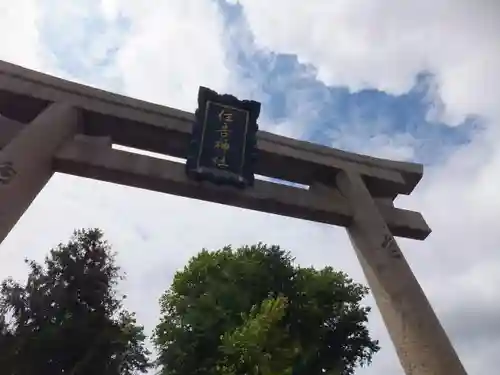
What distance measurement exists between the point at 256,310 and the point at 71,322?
4.29 metres

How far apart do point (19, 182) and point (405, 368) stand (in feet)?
12.6

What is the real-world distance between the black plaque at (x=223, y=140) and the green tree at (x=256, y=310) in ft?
20.3

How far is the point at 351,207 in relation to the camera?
5.50 metres

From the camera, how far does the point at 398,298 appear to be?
4.55 meters

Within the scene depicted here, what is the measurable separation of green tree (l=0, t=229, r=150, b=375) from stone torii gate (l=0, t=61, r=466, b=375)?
696 cm

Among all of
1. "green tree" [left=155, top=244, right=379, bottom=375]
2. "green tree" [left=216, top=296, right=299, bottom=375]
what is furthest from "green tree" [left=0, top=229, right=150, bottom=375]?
"green tree" [left=216, top=296, right=299, bottom=375]

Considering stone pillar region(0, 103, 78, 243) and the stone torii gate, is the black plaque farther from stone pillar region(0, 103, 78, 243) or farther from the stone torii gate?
stone pillar region(0, 103, 78, 243)

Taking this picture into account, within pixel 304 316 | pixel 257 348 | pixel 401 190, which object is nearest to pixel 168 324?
pixel 304 316

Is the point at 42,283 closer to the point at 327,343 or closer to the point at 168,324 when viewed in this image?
the point at 168,324

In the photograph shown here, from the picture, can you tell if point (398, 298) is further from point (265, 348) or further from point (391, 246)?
point (265, 348)

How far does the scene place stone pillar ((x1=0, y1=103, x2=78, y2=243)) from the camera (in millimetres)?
3896

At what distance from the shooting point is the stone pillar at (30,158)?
390 centimetres

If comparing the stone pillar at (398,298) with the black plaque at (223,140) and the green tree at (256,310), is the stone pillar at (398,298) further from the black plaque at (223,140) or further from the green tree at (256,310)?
the green tree at (256,310)

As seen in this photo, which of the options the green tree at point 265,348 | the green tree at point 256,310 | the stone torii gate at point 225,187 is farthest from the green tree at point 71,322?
the stone torii gate at point 225,187
